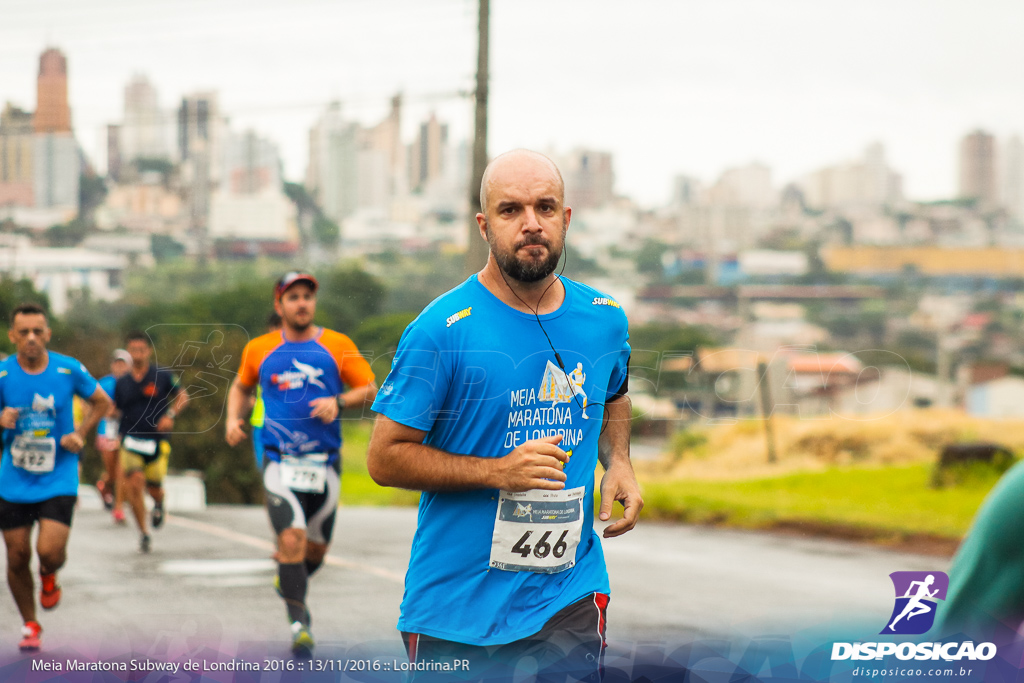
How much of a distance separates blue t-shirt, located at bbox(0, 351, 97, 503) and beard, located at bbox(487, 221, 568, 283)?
158 inches

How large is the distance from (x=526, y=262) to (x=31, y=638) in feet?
14.8

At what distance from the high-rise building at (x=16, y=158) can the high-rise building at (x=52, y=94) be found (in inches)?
6.7

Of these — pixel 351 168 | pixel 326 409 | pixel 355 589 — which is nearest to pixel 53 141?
pixel 355 589

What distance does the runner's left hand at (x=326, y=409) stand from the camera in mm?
6219

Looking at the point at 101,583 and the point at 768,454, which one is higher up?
the point at 101,583

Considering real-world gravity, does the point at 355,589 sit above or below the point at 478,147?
below

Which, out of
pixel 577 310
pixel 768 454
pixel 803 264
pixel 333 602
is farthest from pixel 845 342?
pixel 577 310

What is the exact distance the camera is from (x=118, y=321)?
1608 cm

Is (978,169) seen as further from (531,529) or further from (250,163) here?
(531,529)

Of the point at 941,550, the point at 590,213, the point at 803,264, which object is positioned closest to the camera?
the point at 941,550

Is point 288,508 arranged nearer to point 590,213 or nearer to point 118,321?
point 118,321

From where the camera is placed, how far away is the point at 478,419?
2.89 m

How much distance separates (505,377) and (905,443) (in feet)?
62.1

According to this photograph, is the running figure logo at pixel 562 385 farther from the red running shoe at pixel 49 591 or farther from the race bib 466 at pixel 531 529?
the red running shoe at pixel 49 591
